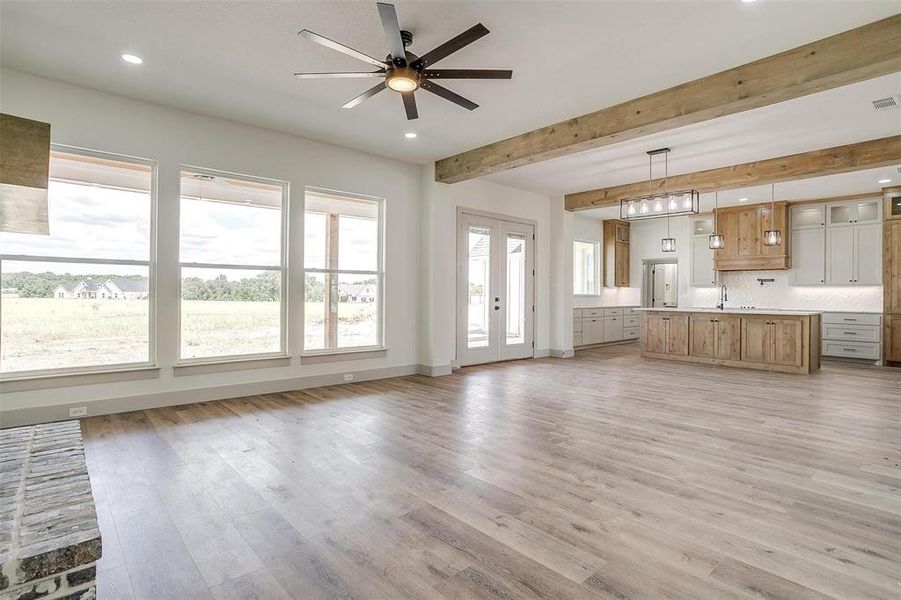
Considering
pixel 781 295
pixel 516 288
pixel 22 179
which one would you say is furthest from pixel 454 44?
pixel 781 295

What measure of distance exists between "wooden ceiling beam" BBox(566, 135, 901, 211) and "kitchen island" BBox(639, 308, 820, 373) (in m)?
2.07

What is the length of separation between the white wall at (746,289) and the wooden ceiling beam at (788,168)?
365 cm

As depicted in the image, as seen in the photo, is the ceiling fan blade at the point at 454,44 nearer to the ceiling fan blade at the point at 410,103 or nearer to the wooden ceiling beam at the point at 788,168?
the ceiling fan blade at the point at 410,103

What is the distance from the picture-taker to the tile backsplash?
8352 millimetres

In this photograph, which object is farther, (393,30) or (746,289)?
(746,289)

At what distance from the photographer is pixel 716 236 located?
24.4ft

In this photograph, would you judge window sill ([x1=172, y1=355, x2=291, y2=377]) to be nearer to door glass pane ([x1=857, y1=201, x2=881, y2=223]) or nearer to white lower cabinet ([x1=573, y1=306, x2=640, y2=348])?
white lower cabinet ([x1=573, y1=306, x2=640, y2=348])

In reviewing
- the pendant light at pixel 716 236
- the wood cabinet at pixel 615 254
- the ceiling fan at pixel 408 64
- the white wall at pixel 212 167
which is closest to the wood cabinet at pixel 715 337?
the pendant light at pixel 716 236

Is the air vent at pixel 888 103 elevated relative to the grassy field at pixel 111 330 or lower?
elevated

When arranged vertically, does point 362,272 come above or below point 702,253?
below

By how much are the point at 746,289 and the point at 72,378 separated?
11231mm

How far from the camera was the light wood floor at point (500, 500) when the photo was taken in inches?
73.1

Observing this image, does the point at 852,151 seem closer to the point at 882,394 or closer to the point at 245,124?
the point at 882,394

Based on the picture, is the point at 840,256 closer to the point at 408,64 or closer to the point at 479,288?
the point at 479,288
